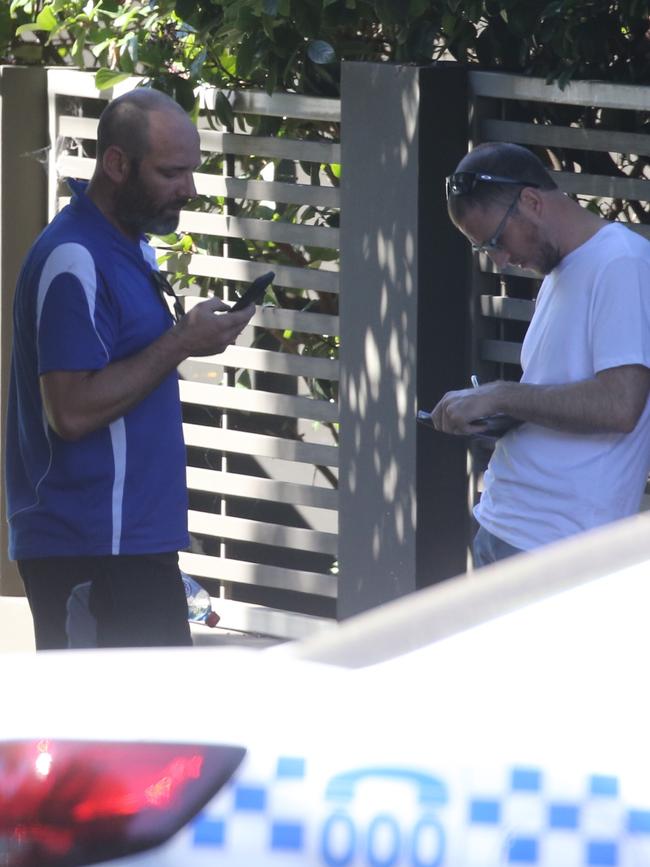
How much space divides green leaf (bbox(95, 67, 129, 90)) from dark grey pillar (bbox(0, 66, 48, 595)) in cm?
68

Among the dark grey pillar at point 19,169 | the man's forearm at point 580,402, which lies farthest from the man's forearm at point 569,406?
the dark grey pillar at point 19,169

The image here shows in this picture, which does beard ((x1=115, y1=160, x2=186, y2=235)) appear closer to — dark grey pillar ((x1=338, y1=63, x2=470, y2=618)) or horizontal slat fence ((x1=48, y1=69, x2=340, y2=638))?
dark grey pillar ((x1=338, y1=63, x2=470, y2=618))

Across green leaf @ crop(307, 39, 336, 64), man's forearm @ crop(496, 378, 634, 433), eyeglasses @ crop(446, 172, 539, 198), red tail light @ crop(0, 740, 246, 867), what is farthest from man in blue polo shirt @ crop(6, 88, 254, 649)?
red tail light @ crop(0, 740, 246, 867)

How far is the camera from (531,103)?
5980 mm

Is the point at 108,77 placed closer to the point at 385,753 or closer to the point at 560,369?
the point at 560,369

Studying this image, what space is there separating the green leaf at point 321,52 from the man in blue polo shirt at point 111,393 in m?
1.71

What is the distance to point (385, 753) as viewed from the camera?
6.98ft

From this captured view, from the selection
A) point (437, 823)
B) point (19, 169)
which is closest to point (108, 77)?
point (19, 169)

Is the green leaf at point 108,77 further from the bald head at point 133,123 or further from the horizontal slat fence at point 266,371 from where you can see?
the bald head at point 133,123

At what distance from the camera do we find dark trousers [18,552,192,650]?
437 cm

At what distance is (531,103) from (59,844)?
4228 millimetres

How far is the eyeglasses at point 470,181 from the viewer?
432cm

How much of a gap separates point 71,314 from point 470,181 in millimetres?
1010

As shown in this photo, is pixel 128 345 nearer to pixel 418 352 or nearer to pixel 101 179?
pixel 101 179
